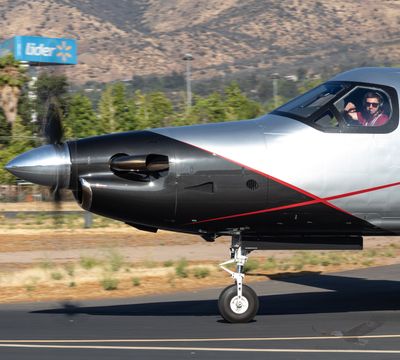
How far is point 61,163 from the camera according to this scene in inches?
400

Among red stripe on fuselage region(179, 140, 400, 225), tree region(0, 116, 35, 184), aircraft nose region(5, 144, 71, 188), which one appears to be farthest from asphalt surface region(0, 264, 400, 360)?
tree region(0, 116, 35, 184)

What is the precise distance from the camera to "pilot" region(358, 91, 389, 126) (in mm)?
10791

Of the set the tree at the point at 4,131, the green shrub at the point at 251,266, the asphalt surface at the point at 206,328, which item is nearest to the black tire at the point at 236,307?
the asphalt surface at the point at 206,328

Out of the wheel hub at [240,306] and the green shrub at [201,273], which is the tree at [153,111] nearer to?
the green shrub at [201,273]

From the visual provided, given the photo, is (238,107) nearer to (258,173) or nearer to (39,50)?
(39,50)

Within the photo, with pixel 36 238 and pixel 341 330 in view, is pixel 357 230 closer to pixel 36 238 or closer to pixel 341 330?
pixel 341 330

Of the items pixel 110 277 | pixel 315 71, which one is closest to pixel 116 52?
pixel 315 71

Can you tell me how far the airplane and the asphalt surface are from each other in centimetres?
77

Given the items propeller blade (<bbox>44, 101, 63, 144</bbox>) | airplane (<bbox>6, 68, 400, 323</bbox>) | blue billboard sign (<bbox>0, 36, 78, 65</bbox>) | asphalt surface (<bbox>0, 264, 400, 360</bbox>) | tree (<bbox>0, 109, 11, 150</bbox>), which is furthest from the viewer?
blue billboard sign (<bbox>0, 36, 78, 65</bbox>)

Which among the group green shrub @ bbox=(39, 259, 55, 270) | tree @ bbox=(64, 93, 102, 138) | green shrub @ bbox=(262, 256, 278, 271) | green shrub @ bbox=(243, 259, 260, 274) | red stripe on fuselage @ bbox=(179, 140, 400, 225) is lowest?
green shrub @ bbox=(39, 259, 55, 270)

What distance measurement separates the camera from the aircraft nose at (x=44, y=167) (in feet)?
33.1

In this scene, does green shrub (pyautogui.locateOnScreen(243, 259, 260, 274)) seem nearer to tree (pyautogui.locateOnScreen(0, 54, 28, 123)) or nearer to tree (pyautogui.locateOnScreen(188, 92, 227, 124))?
tree (pyautogui.locateOnScreen(188, 92, 227, 124))

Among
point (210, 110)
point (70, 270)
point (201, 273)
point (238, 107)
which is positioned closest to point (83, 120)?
point (210, 110)

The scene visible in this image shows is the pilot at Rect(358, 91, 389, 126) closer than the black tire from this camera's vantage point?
Yes
